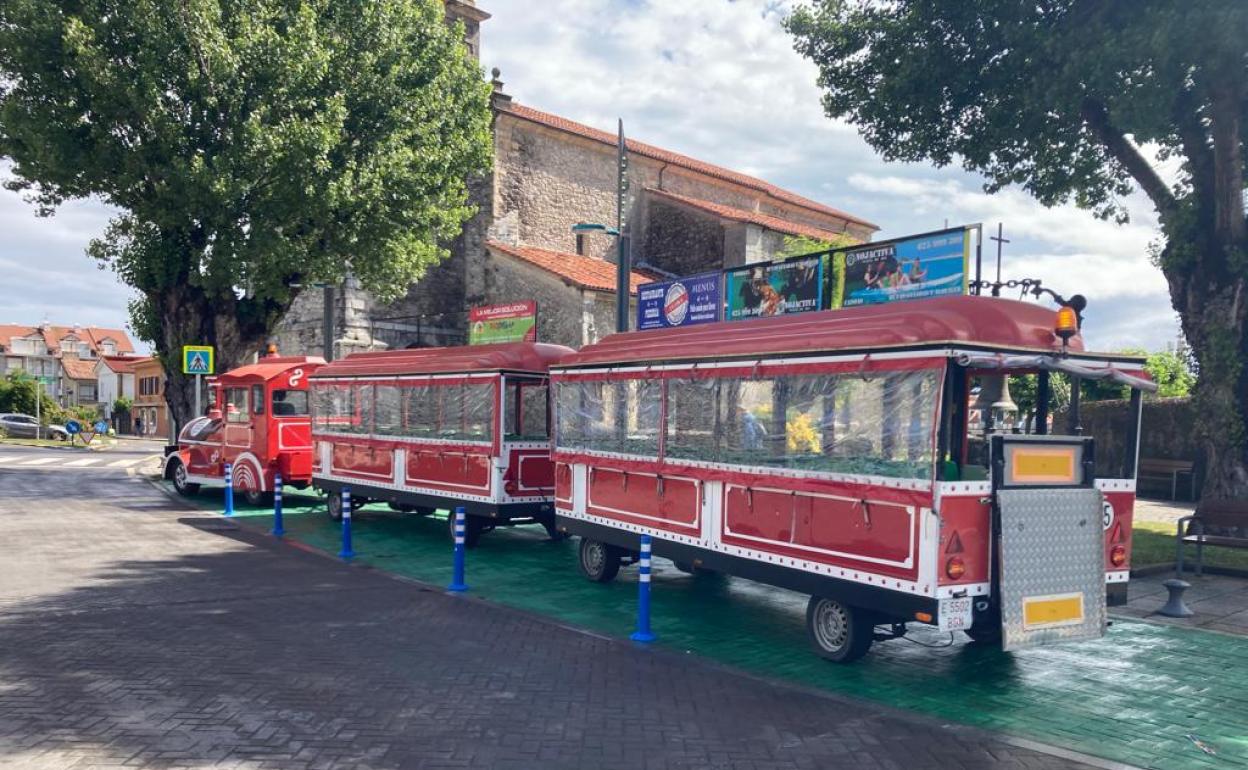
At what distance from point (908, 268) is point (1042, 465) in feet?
20.8

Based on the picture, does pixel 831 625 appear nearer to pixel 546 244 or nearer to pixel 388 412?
pixel 388 412

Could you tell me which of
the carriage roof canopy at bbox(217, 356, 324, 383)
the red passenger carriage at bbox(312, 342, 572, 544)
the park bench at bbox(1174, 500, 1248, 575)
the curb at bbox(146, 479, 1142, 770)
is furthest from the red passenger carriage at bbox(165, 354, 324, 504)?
the park bench at bbox(1174, 500, 1248, 575)

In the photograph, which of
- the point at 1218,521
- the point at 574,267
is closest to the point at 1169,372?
the point at 574,267

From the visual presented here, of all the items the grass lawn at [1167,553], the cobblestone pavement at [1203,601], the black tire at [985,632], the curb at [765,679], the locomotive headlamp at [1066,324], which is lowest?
the curb at [765,679]

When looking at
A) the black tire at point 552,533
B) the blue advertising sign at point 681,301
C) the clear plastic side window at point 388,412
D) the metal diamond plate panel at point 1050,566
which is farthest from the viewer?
the blue advertising sign at point 681,301

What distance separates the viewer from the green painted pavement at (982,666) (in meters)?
5.85

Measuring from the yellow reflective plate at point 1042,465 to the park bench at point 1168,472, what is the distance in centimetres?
1634

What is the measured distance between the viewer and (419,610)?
354 inches

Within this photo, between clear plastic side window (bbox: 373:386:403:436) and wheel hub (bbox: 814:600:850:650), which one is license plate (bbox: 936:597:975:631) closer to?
wheel hub (bbox: 814:600:850:650)

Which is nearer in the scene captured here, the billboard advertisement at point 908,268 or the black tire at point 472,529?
the billboard advertisement at point 908,268

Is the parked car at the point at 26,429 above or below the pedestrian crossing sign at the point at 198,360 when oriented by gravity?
below

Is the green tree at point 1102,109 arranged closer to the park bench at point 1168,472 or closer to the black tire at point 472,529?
the park bench at point 1168,472

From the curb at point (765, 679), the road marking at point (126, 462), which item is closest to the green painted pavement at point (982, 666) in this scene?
the curb at point (765, 679)

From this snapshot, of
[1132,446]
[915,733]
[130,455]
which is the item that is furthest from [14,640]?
[130,455]
